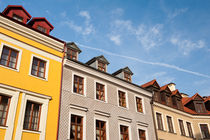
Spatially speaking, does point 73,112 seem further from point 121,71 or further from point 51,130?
point 121,71

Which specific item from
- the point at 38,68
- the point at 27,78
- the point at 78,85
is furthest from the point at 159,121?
the point at 27,78

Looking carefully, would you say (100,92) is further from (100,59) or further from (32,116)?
(32,116)

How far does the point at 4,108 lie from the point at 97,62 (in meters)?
9.66

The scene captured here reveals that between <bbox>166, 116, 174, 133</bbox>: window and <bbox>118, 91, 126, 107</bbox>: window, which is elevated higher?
<bbox>118, 91, 126, 107</bbox>: window

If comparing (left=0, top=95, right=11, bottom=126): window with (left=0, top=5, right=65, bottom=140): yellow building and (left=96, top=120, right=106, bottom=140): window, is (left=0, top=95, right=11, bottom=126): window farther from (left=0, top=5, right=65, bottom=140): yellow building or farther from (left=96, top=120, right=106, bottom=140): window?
(left=96, top=120, right=106, bottom=140): window

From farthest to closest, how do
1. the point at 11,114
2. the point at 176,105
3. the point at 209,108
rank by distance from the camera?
the point at 209,108
the point at 176,105
the point at 11,114

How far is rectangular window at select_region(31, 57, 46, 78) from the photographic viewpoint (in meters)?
14.3

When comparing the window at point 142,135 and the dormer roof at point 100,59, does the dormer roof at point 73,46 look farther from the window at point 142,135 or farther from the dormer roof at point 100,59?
the window at point 142,135

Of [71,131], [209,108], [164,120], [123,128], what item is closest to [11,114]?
[71,131]

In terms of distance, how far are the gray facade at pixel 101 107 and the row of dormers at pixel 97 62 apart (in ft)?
4.44

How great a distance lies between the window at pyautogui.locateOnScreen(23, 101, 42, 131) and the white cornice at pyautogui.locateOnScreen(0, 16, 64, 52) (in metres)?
4.61

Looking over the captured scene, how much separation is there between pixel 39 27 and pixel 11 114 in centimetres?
716

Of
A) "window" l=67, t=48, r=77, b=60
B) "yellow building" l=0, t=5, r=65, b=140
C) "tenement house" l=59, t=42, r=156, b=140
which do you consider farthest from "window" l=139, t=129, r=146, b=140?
"window" l=67, t=48, r=77, b=60

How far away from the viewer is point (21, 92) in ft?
42.2
